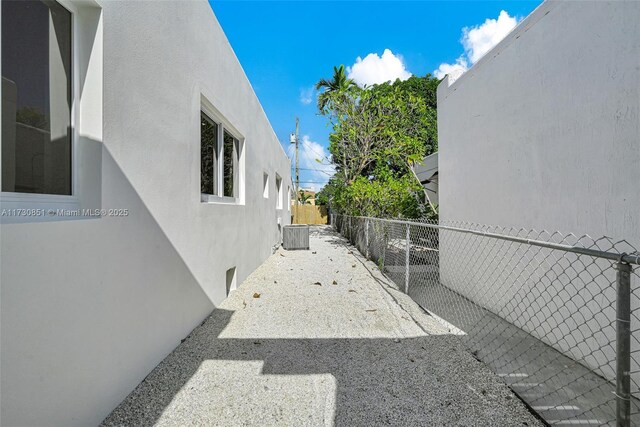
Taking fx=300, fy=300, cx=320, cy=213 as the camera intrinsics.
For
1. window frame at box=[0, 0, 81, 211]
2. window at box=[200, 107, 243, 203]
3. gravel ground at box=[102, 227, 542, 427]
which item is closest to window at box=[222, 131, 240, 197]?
window at box=[200, 107, 243, 203]

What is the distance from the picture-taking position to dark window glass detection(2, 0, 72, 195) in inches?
60.2

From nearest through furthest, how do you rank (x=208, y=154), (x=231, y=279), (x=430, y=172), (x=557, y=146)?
(x=557, y=146), (x=208, y=154), (x=231, y=279), (x=430, y=172)

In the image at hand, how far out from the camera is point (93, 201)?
1.91m

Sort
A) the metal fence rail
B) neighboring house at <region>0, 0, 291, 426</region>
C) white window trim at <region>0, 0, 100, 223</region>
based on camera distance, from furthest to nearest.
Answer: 1. the metal fence rail
2. white window trim at <region>0, 0, 100, 223</region>
3. neighboring house at <region>0, 0, 291, 426</region>

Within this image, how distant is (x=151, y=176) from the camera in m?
2.53

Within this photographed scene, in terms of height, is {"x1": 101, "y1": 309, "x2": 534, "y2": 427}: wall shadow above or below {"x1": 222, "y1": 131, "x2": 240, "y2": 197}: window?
below

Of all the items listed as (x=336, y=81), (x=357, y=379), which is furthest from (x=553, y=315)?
(x=336, y=81)

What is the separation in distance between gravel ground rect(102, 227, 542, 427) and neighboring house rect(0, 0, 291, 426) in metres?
0.33

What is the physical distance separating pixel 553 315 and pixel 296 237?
7792 mm

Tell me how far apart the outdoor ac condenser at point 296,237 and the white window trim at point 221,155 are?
4.61 metres

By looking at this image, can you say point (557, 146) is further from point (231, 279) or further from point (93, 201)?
point (231, 279)

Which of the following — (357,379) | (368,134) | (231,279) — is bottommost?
(357,379)

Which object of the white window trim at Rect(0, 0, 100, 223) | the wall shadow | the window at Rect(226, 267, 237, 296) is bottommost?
the wall shadow

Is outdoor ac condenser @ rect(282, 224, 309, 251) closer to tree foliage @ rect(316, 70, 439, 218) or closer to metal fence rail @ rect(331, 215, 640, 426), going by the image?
tree foliage @ rect(316, 70, 439, 218)
